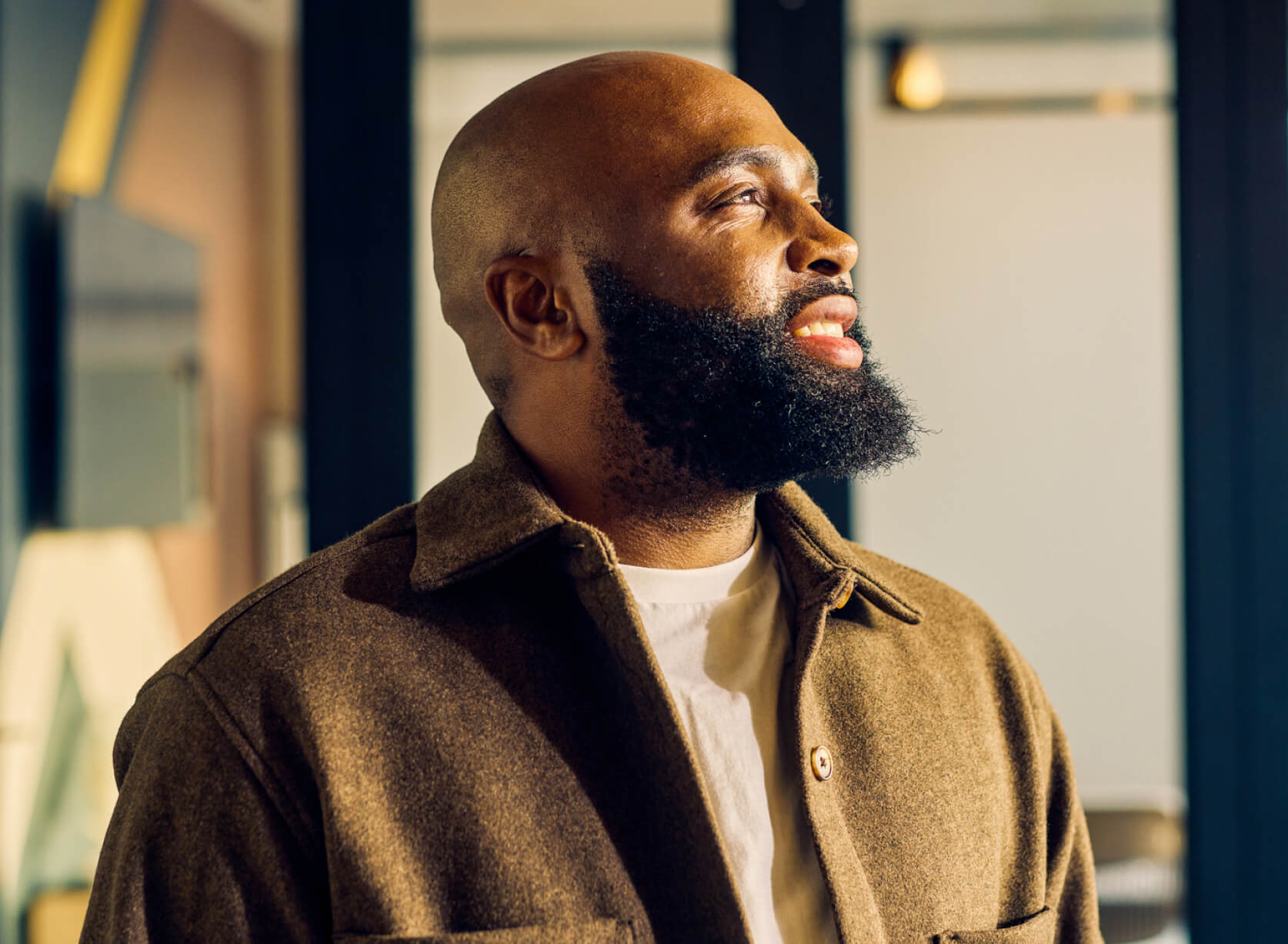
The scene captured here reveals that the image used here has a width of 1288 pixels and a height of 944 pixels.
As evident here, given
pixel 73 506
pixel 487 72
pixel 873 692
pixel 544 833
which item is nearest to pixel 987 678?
pixel 873 692

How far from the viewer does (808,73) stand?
1.22 m

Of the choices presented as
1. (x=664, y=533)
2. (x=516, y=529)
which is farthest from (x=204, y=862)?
(x=664, y=533)

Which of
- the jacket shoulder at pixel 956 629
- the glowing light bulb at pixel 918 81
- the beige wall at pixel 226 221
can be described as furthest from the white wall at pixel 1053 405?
the beige wall at pixel 226 221

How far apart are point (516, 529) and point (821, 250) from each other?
31 cm

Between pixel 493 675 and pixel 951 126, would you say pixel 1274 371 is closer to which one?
pixel 951 126

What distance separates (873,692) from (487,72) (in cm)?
87

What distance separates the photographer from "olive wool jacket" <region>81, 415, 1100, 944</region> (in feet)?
2.19

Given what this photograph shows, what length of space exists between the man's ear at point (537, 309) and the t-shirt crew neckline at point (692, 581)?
180mm

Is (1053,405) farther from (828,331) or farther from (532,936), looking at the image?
(532,936)

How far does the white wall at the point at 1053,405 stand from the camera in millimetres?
1279

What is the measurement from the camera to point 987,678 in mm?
891

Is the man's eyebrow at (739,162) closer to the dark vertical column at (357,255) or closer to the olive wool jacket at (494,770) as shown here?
the olive wool jacket at (494,770)

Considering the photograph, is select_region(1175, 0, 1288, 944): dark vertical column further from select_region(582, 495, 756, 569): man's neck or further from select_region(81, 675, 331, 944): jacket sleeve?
select_region(81, 675, 331, 944): jacket sleeve

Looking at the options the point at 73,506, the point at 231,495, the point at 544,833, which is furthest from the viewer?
the point at 231,495
